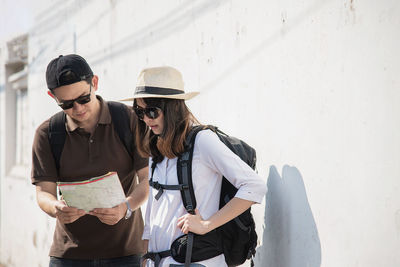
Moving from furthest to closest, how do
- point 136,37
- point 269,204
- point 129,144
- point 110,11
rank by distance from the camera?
point 110,11 → point 136,37 → point 129,144 → point 269,204

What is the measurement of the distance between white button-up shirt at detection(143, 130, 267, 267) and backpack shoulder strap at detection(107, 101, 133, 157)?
0.55 meters

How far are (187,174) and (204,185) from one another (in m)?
0.09

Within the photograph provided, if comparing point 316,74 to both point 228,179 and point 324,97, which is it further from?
point 228,179

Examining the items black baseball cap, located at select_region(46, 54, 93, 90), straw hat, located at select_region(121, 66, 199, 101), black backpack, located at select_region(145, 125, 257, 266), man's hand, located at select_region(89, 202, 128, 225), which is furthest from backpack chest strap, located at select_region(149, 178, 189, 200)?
black baseball cap, located at select_region(46, 54, 93, 90)

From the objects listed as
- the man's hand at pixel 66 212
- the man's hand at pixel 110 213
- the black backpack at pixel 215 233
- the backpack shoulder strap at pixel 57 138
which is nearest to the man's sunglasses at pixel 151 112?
the black backpack at pixel 215 233

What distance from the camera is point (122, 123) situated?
2.92 metres

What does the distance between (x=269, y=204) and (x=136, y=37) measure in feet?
6.80

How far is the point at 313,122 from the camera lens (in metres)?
2.27

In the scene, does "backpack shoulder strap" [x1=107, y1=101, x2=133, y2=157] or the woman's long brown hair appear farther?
"backpack shoulder strap" [x1=107, y1=101, x2=133, y2=157]

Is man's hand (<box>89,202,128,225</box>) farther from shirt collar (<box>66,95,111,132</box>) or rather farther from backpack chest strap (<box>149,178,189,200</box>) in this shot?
shirt collar (<box>66,95,111,132</box>)

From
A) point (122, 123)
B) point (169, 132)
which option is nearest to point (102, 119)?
point (122, 123)

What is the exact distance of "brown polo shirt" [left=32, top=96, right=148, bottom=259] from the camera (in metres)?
2.84

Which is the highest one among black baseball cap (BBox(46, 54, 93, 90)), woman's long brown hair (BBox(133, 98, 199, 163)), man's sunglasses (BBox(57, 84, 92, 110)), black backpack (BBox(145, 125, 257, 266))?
black baseball cap (BBox(46, 54, 93, 90))

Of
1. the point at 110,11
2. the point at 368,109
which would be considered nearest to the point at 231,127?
the point at 368,109
